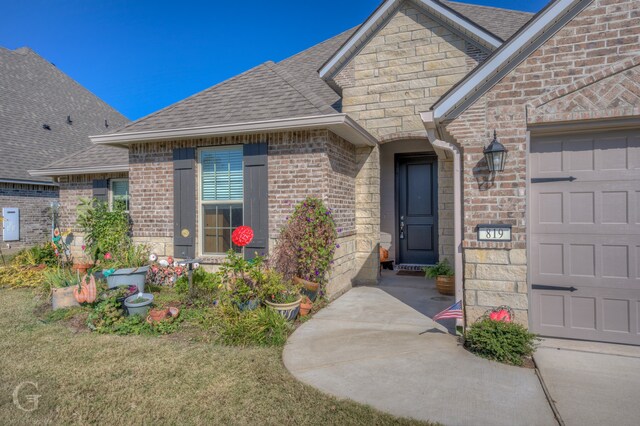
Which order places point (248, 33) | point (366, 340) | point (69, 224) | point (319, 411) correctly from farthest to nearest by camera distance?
point (248, 33), point (69, 224), point (366, 340), point (319, 411)

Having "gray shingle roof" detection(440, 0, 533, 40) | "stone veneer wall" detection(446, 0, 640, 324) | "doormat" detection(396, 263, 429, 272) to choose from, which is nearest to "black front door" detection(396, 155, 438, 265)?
"doormat" detection(396, 263, 429, 272)

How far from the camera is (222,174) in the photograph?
7.31 metres

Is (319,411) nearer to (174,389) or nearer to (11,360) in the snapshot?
(174,389)

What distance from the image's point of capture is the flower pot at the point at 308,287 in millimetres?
6004

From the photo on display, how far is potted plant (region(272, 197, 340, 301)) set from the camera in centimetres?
614

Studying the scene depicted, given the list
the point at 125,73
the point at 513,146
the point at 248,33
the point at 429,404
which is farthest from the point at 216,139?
the point at 125,73

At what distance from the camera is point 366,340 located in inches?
185

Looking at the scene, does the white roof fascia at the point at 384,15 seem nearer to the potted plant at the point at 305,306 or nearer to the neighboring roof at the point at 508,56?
the neighboring roof at the point at 508,56

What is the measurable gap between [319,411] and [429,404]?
89cm

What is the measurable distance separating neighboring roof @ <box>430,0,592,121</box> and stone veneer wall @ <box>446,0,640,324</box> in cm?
7

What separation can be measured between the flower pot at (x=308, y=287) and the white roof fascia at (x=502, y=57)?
3.06 meters

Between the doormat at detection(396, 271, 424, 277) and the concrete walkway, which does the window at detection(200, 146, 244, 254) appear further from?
the doormat at detection(396, 271, 424, 277)

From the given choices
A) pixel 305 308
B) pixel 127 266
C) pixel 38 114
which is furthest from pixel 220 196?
pixel 38 114

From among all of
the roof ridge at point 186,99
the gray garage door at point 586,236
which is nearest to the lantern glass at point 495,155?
the gray garage door at point 586,236
